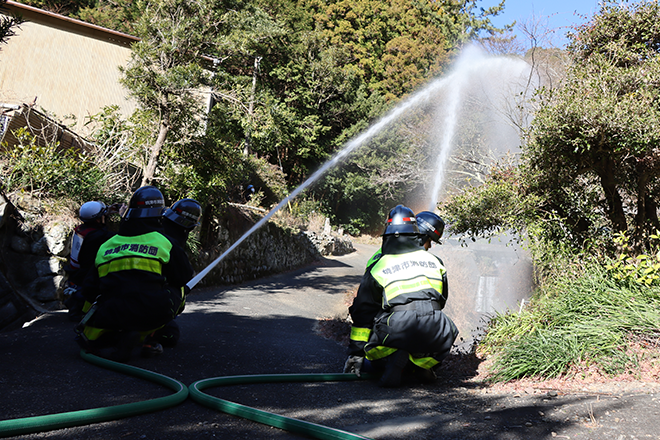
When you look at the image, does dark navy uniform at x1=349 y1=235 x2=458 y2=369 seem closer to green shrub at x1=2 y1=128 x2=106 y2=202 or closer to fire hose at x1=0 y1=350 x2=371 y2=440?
fire hose at x1=0 y1=350 x2=371 y2=440

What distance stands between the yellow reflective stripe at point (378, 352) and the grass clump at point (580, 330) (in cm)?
125

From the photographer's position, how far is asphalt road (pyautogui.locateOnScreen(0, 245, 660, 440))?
274 centimetres

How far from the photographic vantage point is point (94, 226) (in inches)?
259

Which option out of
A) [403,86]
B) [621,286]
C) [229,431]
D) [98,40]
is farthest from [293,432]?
[403,86]

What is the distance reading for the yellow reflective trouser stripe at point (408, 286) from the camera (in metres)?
4.22

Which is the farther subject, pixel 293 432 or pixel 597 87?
pixel 597 87

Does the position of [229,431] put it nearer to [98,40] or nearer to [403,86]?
[98,40]

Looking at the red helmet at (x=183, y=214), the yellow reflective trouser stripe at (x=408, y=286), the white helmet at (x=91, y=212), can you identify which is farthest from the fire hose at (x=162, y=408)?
the white helmet at (x=91, y=212)

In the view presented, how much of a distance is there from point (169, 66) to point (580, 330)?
33.9ft

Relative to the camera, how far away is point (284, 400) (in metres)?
3.54

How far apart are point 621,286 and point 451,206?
3.26 metres

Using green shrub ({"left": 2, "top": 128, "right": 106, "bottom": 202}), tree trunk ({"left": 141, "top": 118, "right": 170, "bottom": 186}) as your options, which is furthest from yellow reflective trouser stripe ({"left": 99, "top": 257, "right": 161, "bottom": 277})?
tree trunk ({"left": 141, "top": 118, "right": 170, "bottom": 186})

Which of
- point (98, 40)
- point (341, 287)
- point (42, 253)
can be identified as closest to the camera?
point (42, 253)

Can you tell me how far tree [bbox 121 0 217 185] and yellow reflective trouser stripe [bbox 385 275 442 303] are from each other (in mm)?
8073
